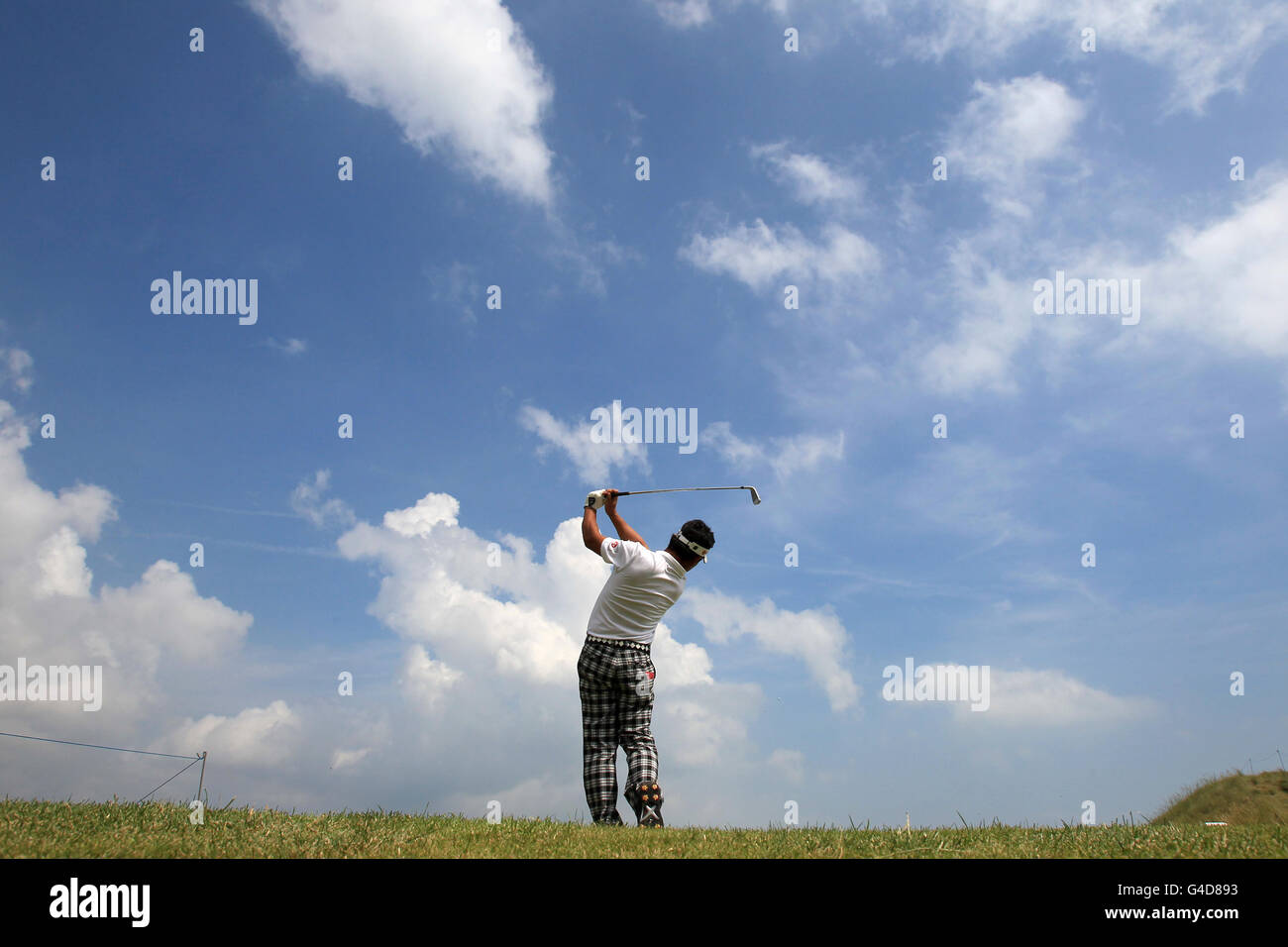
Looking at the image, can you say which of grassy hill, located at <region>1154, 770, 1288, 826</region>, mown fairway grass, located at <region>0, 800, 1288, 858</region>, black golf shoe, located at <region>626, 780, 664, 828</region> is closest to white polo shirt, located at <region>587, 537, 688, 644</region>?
black golf shoe, located at <region>626, 780, 664, 828</region>

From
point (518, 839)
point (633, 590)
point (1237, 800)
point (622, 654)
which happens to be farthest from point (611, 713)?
point (1237, 800)

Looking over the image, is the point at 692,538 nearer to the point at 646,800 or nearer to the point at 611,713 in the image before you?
the point at 611,713

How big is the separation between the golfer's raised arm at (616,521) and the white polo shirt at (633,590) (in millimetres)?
346

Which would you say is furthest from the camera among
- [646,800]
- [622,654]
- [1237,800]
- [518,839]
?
[1237,800]

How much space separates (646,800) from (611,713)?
3.24ft

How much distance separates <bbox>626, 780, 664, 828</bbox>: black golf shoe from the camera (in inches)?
325

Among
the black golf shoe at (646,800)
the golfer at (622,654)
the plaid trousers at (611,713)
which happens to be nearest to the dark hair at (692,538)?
the golfer at (622,654)

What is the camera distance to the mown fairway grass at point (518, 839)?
575 centimetres

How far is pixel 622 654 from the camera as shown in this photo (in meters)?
8.95

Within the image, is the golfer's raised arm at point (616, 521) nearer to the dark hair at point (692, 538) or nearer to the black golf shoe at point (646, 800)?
the dark hair at point (692, 538)

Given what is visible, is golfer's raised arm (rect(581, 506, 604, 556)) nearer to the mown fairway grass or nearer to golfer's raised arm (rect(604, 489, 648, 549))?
golfer's raised arm (rect(604, 489, 648, 549))

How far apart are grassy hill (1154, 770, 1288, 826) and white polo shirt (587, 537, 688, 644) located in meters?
10.8

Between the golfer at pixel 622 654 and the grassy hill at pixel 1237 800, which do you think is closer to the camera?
the golfer at pixel 622 654
